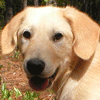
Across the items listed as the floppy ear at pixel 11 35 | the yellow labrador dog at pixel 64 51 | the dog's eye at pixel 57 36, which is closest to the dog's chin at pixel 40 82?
the yellow labrador dog at pixel 64 51

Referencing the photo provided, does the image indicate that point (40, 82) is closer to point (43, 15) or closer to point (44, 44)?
point (44, 44)

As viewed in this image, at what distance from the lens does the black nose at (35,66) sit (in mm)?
2355

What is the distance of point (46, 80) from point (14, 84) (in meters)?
2.41

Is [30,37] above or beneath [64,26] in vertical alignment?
beneath

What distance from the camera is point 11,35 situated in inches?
123

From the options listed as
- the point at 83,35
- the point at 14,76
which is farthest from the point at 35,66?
the point at 14,76

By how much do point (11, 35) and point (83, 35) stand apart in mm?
1207

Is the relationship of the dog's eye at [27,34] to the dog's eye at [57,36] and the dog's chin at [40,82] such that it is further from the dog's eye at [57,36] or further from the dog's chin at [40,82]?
the dog's chin at [40,82]

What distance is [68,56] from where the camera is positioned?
275 cm

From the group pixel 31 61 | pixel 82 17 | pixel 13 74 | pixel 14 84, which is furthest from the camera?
pixel 13 74

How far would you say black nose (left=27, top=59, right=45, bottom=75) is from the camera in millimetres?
2355

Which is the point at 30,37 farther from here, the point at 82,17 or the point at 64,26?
the point at 82,17

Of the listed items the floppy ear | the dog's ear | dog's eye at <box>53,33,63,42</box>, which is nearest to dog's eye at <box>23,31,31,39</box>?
the floppy ear

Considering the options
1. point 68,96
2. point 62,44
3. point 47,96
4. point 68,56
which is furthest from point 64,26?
point 47,96
